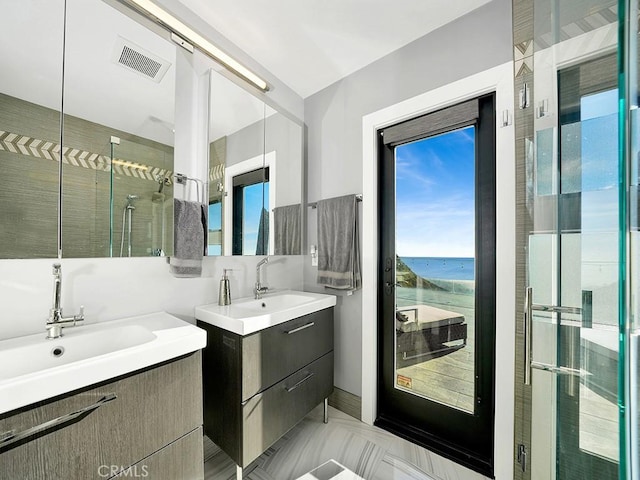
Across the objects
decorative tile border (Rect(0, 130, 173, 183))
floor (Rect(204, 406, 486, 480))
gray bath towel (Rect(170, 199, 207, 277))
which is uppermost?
decorative tile border (Rect(0, 130, 173, 183))

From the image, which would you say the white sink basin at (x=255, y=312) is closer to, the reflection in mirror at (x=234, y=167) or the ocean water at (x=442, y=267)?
the reflection in mirror at (x=234, y=167)

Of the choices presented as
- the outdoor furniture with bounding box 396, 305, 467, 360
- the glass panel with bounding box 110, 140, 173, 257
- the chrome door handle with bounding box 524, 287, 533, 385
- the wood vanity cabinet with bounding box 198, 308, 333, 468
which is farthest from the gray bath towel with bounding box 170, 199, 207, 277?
the chrome door handle with bounding box 524, 287, 533, 385

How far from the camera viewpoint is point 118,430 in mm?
834

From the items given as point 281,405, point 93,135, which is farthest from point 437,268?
point 93,135

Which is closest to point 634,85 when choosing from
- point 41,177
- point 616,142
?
point 616,142

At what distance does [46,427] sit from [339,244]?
1583 mm

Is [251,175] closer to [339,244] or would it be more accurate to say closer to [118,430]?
[339,244]

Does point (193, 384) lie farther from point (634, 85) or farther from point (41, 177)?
point (634, 85)

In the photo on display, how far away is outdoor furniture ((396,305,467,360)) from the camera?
163 centimetres

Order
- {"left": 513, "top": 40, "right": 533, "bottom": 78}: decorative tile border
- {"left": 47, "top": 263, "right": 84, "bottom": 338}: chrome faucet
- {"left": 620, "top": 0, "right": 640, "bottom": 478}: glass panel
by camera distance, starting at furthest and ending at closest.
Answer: {"left": 513, "top": 40, "right": 533, "bottom": 78}: decorative tile border, {"left": 47, "top": 263, "right": 84, "bottom": 338}: chrome faucet, {"left": 620, "top": 0, "right": 640, "bottom": 478}: glass panel

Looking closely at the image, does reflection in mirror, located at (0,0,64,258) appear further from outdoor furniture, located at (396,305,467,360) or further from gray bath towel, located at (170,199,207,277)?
outdoor furniture, located at (396,305,467,360)

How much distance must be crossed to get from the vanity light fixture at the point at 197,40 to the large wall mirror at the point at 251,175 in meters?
0.09

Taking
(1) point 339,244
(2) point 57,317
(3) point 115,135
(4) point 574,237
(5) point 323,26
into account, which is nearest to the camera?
(4) point 574,237

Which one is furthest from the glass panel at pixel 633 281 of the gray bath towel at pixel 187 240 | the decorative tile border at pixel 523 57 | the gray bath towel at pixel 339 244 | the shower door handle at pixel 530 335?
the gray bath towel at pixel 187 240
